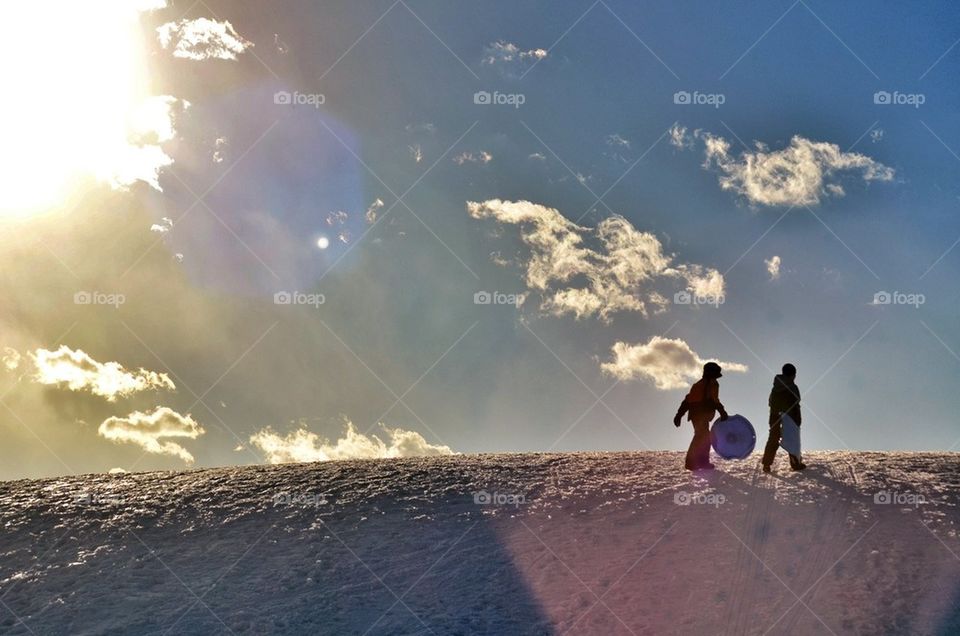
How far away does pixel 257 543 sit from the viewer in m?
14.2

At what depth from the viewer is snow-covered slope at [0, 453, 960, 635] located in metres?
10.8

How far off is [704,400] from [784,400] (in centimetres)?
190

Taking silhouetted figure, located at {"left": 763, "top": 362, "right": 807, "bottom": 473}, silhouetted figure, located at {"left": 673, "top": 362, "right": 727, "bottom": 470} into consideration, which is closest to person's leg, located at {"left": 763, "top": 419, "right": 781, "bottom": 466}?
silhouetted figure, located at {"left": 763, "top": 362, "right": 807, "bottom": 473}

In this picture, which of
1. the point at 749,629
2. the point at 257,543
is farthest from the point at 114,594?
the point at 749,629

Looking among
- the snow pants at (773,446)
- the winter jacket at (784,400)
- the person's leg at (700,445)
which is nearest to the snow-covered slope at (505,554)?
the snow pants at (773,446)

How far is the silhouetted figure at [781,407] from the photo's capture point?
17594mm

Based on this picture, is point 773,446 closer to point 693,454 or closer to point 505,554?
point 693,454

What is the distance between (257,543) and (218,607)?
2.36 metres

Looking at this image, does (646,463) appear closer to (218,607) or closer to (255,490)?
(255,490)

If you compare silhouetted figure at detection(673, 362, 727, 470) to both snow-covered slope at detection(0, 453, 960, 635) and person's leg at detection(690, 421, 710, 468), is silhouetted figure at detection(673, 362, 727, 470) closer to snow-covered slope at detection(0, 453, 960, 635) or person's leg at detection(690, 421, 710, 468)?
person's leg at detection(690, 421, 710, 468)

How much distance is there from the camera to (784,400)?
707 inches

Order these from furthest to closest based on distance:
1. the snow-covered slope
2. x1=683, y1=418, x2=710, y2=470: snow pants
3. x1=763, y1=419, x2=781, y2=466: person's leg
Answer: x1=683, y1=418, x2=710, y2=470: snow pants, x1=763, y1=419, x2=781, y2=466: person's leg, the snow-covered slope

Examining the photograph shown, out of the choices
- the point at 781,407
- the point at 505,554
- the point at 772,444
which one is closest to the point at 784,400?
the point at 781,407

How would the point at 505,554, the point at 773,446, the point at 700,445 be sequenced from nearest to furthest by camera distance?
the point at 505,554 < the point at 773,446 < the point at 700,445
